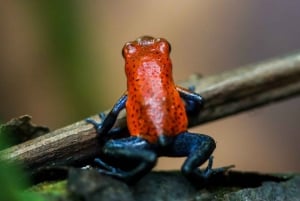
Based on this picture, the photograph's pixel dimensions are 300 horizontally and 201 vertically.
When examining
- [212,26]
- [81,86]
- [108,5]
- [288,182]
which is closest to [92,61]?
[81,86]

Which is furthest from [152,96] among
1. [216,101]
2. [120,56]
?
[120,56]

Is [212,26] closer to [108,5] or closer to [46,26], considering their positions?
[108,5]

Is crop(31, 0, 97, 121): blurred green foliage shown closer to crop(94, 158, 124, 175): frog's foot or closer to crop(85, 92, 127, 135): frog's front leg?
crop(85, 92, 127, 135): frog's front leg

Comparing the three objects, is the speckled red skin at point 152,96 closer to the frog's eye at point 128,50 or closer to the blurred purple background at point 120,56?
the frog's eye at point 128,50

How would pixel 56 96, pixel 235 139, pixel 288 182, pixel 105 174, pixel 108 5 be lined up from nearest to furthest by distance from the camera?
pixel 105 174 → pixel 288 182 → pixel 56 96 → pixel 235 139 → pixel 108 5

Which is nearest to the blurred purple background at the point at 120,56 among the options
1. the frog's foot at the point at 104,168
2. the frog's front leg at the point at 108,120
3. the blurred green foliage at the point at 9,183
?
the frog's front leg at the point at 108,120

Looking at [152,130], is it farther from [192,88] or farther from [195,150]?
[192,88]

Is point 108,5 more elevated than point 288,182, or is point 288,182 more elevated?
point 108,5

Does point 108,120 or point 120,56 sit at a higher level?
point 108,120
